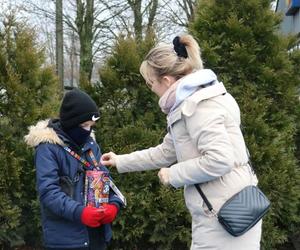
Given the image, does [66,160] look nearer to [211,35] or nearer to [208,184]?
[208,184]

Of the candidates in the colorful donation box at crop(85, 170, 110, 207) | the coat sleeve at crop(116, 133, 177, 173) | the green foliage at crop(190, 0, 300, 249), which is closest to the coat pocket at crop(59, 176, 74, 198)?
the colorful donation box at crop(85, 170, 110, 207)

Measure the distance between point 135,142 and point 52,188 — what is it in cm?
177

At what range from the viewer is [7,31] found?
475 centimetres

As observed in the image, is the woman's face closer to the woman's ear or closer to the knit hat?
the woman's ear

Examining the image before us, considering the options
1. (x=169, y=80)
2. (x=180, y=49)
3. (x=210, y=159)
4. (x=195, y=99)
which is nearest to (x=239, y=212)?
(x=210, y=159)

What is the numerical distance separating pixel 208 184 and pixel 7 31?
10.0 ft

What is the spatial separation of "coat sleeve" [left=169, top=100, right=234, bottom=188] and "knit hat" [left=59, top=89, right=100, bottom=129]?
0.94 metres

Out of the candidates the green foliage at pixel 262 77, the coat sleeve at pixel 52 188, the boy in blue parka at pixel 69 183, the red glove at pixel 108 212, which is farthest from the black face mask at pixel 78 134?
the green foliage at pixel 262 77

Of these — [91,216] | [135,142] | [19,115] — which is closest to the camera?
[91,216]

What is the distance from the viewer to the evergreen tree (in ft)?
15.1

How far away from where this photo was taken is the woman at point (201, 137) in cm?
237

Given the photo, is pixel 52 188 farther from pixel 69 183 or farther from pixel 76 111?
pixel 76 111

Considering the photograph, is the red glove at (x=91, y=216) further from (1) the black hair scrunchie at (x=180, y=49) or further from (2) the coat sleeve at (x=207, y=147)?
(1) the black hair scrunchie at (x=180, y=49)

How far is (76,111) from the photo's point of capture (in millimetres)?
3176
